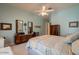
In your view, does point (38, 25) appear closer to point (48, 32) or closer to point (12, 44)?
point (48, 32)

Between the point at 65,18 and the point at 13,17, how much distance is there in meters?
0.84

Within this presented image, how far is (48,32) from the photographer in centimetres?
219

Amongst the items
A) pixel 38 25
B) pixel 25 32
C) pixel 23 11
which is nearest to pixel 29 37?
pixel 25 32

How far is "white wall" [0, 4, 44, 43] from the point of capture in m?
2.08

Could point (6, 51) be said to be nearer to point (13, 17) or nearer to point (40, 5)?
point (13, 17)

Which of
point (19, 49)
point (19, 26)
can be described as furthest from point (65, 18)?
point (19, 49)

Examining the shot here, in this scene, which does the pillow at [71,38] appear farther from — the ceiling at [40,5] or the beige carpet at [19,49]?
the beige carpet at [19,49]

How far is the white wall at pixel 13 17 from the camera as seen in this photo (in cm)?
208

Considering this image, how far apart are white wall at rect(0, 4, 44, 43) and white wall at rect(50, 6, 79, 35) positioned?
23cm

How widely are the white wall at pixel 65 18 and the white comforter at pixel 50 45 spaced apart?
0.54 feet

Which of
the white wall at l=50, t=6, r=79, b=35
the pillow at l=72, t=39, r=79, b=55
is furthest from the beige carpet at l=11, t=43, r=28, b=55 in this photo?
the pillow at l=72, t=39, r=79, b=55

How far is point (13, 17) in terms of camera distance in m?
2.12
